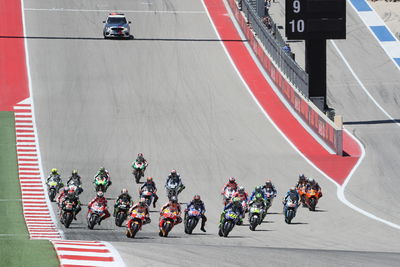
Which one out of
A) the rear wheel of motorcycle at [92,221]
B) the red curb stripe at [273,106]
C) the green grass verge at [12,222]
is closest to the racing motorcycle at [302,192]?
the red curb stripe at [273,106]

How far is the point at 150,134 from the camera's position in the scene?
5300cm

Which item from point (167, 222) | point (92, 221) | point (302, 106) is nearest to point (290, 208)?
point (167, 222)

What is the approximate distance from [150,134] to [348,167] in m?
10.8

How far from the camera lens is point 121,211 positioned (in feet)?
111

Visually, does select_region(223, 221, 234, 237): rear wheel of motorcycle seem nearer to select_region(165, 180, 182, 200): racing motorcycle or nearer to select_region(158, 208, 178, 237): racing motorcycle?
select_region(158, 208, 178, 237): racing motorcycle

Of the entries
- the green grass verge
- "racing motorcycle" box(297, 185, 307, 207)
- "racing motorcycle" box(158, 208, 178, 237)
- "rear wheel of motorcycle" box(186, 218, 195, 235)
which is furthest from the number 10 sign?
"racing motorcycle" box(158, 208, 178, 237)

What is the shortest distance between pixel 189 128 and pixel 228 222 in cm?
2248

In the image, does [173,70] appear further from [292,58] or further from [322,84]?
[322,84]

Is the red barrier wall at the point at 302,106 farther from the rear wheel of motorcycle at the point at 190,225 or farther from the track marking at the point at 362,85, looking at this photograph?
the rear wheel of motorcycle at the point at 190,225

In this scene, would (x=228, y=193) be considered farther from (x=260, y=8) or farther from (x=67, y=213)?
(x=260, y=8)

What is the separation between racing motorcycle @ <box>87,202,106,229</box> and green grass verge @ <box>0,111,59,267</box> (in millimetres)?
2074

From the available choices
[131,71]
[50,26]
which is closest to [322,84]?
[131,71]

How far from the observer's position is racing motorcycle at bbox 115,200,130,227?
33812 millimetres

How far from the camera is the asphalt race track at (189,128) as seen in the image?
31.0 metres
